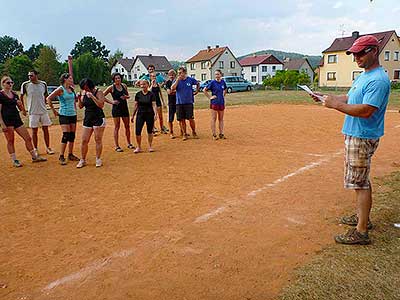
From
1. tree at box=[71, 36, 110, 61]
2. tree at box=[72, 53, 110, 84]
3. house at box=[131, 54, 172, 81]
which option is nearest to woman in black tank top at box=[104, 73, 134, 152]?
tree at box=[72, 53, 110, 84]

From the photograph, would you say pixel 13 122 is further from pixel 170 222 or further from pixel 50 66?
pixel 50 66

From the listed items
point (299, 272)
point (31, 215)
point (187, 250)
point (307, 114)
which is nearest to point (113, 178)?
point (31, 215)

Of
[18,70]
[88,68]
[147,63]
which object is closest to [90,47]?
[147,63]

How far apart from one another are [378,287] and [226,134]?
25.8ft

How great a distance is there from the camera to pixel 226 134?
1061cm

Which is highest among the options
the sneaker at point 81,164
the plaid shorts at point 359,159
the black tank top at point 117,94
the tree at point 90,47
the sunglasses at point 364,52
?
the tree at point 90,47

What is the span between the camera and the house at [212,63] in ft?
217

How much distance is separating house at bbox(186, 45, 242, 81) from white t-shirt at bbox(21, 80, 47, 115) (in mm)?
57914

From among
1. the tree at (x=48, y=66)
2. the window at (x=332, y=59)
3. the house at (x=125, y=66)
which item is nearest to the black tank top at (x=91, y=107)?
the tree at (x=48, y=66)

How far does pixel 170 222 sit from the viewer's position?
14.5 ft

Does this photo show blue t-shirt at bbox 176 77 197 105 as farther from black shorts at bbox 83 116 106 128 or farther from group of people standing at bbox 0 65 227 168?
black shorts at bbox 83 116 106 128

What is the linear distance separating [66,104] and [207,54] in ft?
209

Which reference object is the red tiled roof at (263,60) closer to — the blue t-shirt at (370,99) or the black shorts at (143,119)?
the black shorts at (143,119)

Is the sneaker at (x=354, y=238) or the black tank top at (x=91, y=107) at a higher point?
the black tank top at (x=91, y=107)
